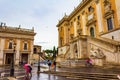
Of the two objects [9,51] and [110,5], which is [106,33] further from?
[9,51]

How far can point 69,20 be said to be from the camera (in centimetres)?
3897

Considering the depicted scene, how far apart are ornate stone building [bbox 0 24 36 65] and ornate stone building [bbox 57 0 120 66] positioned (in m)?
17.9

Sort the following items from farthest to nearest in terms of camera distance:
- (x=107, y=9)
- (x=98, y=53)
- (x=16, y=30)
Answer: (x=16, y=30), (x=107, y=9), (x=98, y=53)

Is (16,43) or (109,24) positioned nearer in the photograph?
(109,24)

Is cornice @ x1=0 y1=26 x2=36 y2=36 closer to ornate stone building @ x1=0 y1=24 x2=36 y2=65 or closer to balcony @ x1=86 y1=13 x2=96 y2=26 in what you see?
ornate stone building @ x1=0 y1=24 x2=36 y2=65

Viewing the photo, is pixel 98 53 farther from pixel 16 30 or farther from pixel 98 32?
pixel 16 30

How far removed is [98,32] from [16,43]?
25917mm

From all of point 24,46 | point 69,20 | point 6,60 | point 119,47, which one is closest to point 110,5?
point 119,47

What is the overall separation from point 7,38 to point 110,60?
32.1 metres

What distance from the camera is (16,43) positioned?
38688mm

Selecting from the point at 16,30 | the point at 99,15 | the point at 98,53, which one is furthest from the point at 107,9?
the point at 16,30

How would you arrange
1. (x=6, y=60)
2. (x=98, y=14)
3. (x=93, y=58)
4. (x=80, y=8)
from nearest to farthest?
(x=93, y=58), (x=98, y=14), (x=80, y=8), (x=6, y=60)

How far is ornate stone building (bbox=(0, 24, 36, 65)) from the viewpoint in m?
37.7

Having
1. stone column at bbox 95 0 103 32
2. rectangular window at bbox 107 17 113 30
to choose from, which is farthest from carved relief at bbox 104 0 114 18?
stone column at bbox 95 0 103 32
